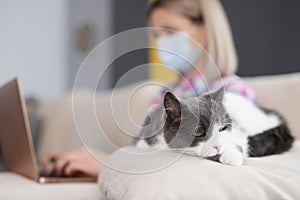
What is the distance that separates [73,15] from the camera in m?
3.25

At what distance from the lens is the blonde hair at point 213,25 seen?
4.75ft

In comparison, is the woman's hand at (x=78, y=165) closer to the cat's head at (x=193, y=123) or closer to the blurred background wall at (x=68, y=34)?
the cat's head at (x=193, y=123)

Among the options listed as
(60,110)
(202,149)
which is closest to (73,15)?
(60,110)

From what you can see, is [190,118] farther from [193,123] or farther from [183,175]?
[183,175]

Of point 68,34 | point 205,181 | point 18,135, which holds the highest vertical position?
point 205,181

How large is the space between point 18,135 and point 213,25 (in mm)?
703

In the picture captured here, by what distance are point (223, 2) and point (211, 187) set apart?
6.46 ft

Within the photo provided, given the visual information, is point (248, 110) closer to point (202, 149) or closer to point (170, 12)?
point (202, 149)

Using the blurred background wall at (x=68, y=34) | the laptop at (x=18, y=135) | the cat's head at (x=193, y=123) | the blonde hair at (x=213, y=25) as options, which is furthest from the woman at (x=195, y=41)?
the blurred background wall at (x=68, y=34)

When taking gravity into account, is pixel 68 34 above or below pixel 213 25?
below

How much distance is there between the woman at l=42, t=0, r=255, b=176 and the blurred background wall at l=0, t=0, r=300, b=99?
108cm

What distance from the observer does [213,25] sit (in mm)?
1453

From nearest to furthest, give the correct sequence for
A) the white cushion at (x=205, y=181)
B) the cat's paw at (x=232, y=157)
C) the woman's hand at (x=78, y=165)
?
the white cushion at (x=205, y=181) < the cat's paw at (x=232, y=157) < the woman's hand at (x=78, y=165)

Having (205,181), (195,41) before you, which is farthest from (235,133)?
(195,41)
